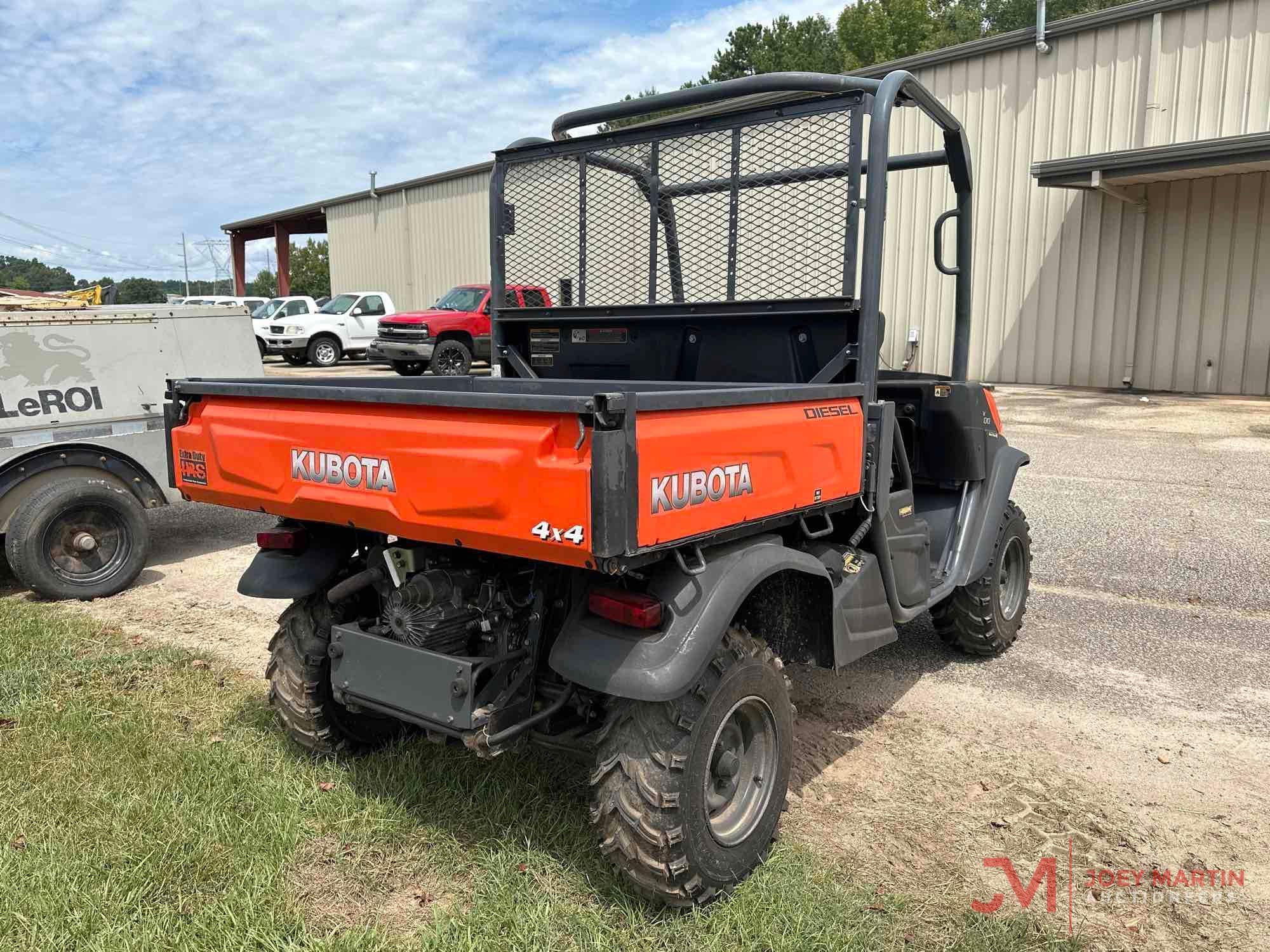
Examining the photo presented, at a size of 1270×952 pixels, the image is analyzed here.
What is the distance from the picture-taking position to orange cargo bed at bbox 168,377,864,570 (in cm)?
228

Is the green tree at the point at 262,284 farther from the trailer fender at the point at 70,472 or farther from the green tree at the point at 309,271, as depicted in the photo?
the trailer fender at the point at 70,472

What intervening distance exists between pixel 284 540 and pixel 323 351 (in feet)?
65.4

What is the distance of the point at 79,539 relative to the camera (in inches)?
231

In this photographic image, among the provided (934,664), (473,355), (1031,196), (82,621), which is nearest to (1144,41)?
(1031,196)

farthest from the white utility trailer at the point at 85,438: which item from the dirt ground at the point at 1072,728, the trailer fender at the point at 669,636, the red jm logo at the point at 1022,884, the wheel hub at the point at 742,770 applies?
the red jm logo at the point at 1022,884

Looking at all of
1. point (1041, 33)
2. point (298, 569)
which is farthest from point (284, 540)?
point (1041, 33)

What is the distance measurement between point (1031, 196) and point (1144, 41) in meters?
2.75

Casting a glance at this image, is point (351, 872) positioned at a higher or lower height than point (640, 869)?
lower

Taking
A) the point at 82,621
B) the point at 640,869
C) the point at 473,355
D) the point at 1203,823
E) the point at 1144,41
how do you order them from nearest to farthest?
the point at 640,869, the point at 1203,823, the point at 82,621, the point at 1144,41, the point at 473,355

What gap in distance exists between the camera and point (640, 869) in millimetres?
2600

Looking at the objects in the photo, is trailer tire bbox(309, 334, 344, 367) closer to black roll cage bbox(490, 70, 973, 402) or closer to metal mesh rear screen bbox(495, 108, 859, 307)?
black roll cage bbox(490, 70, 973, 402)

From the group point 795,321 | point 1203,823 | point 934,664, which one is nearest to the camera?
point 1203,823

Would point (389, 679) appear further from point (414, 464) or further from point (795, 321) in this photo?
point (795, 321)

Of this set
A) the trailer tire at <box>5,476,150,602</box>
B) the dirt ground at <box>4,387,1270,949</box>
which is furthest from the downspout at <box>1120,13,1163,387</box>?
the trailer tire at <box>5,476,150,602</box>
